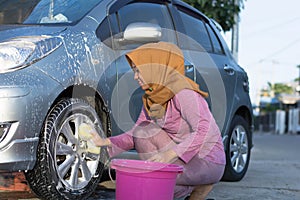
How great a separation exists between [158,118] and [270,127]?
40393mm

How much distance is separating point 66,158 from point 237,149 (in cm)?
244

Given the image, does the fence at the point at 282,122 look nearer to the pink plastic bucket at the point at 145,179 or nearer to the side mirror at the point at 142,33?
the side mirror at the point at 142,33

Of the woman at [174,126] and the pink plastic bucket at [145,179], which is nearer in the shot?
the pink plastic bucket at [145,179]

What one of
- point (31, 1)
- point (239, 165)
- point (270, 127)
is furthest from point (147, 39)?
point (270, 127)

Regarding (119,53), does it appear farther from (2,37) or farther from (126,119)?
(2,37)

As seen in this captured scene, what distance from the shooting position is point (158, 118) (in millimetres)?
3211

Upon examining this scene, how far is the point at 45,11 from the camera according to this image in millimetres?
3836

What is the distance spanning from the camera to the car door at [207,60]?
4.63 m

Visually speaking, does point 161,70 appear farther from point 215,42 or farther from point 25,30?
point 215,42

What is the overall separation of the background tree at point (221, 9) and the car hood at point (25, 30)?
4911 mm

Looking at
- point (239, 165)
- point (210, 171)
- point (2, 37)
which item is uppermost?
point (2, 37)

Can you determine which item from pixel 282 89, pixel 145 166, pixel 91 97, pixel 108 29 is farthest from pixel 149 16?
pixel 282 89

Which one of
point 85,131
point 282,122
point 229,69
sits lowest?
point 282,122

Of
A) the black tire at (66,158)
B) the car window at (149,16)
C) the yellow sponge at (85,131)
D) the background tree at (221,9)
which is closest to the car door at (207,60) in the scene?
the car window at (149,16)
